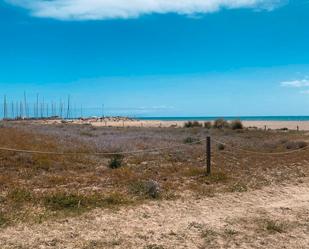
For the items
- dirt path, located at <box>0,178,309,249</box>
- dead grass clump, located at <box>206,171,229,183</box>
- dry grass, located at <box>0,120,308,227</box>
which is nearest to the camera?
dirt path, located at <box>0,178,309,249</box>

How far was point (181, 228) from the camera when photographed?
712cm

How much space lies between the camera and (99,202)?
8.59 metres

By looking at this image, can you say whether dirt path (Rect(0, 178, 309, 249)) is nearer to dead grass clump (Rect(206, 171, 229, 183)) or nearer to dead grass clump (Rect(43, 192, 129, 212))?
dead grass clump (Rect(43, 192, 129, 212))

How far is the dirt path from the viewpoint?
6297mm

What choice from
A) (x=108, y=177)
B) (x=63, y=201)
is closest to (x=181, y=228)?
(x=63, y=201)

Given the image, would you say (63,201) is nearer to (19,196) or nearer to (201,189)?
(19,196)

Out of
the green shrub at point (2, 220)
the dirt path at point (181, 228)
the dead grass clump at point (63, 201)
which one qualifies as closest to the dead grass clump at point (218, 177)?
the dirt path at point (181, 228)

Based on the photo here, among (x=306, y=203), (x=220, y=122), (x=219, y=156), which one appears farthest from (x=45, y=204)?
(x=220, y=122)

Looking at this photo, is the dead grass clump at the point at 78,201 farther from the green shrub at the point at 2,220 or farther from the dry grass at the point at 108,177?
the green shrub at the point at 2,220

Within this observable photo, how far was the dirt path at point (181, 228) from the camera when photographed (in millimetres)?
6297

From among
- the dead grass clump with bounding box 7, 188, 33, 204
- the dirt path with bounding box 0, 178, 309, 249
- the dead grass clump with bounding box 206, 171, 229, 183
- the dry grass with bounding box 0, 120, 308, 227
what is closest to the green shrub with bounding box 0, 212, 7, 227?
the dry grass with bounding box 0, 120, 308, 227

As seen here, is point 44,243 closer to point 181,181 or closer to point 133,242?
point 133,242

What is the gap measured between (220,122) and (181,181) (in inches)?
1490

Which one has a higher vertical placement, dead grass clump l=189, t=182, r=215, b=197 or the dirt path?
dead grass clump l=189, t=182, r=215, b=197
